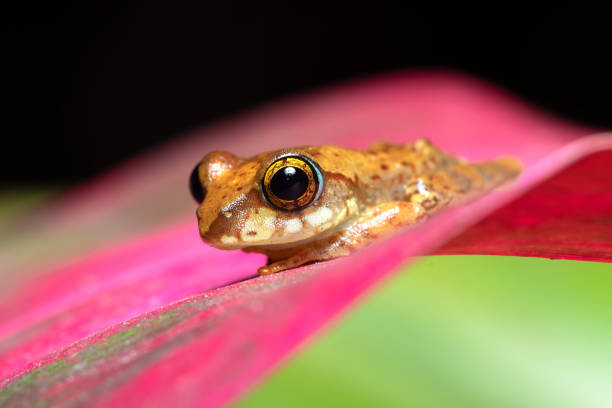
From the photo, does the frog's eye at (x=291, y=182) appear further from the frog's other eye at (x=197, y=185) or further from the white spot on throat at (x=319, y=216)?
the frog's other eye at (x=197, y=185)

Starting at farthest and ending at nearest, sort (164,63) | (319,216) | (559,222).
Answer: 1. (164,63)
2. (319,216)
3. (559,222)

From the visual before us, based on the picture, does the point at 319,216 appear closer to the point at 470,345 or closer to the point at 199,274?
the point at 199,274

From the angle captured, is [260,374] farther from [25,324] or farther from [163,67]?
[163,67]

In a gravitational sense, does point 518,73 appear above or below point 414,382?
above

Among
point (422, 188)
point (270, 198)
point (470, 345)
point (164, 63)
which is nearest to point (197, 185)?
point (270, 198)

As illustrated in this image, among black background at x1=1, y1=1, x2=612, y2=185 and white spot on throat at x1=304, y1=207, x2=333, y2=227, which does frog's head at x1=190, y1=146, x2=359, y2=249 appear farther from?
black background at x1=1, y1=1, x2=612, y2=185

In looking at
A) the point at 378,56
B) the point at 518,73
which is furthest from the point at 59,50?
the point at 518,73

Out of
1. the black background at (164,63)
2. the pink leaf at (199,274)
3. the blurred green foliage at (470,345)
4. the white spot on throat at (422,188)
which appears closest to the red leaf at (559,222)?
the pink leaf at (199,274)

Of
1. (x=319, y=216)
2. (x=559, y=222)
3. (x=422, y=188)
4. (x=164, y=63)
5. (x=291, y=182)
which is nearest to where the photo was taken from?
(x=559, y=222)
